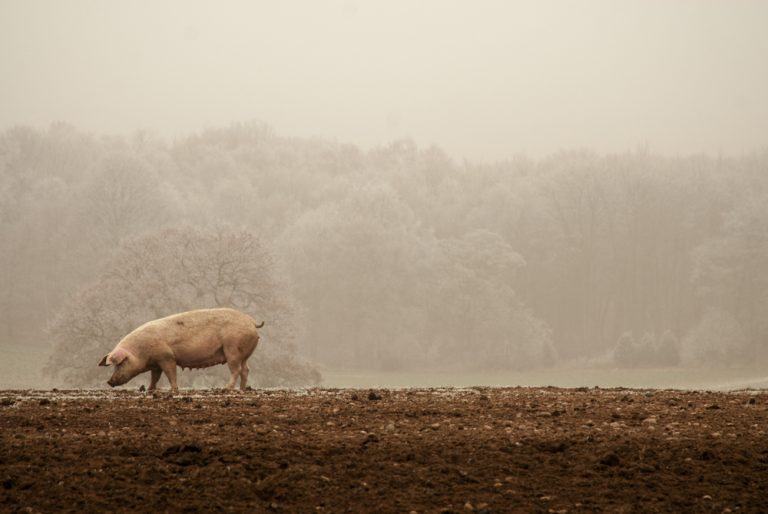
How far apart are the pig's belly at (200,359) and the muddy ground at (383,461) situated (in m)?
6.71

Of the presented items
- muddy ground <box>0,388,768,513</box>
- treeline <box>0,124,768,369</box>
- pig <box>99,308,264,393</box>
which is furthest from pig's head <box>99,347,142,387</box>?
treeline <box>0,124,768,369</box>

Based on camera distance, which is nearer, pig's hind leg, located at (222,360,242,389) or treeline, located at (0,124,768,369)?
pig's hind leg, located at (222,360,242,389)

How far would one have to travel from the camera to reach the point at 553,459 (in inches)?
385

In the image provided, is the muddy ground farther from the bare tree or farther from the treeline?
the treeline

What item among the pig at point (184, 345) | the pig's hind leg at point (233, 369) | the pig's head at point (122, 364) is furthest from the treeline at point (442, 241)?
the pig's head at point (122, 364)

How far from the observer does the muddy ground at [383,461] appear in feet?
28.7

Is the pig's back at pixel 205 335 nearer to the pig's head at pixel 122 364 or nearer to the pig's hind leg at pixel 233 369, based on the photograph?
the pig's hind leg at pixel 233 369

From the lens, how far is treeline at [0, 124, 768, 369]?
77.4 metres

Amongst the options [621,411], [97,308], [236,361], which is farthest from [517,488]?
[97,308]

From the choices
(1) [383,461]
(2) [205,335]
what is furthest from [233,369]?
(1) [383,461]

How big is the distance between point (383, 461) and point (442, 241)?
262ft

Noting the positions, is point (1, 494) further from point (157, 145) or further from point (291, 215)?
point (157, 145)

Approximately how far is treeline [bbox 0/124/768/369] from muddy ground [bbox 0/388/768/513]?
153ft

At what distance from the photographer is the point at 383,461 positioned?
380 inches
